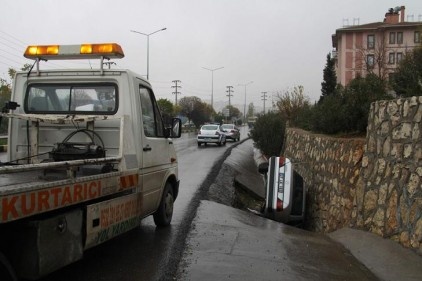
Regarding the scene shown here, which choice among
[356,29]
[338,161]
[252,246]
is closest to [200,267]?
[252,246]

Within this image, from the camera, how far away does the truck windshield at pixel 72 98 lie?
20.3 feet

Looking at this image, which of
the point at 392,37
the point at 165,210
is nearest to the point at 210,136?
the point at 165,210

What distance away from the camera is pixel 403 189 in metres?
6.51

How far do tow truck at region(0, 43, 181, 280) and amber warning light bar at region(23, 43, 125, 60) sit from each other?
1 centimetres

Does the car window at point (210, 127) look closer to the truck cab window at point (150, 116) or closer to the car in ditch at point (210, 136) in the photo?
the car in ditch at point (210, 136)

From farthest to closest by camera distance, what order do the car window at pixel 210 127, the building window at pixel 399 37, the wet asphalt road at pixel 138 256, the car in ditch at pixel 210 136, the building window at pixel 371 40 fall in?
the building window at pixel 371 40
the building window at pixel 399 37
the car window at pixel 210 127
the car in ditch at pixel 210 136
the wet asphalt road at pixel 138 256

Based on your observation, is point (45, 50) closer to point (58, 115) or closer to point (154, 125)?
point (58, 115)

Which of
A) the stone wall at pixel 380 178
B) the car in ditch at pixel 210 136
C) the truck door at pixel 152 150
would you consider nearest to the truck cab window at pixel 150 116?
the truck door at pixel 152 150

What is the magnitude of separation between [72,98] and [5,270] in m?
3.25

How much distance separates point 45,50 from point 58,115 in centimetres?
86

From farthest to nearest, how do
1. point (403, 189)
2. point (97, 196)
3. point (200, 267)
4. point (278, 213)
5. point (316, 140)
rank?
point (316, 140) < point (278, 213) < point (403, 189) < point (200, 267) < point (97, 196)

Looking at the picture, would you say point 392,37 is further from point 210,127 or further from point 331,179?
point 331,179

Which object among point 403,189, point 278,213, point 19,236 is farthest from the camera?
point 278,213

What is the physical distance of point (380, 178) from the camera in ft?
24.2
